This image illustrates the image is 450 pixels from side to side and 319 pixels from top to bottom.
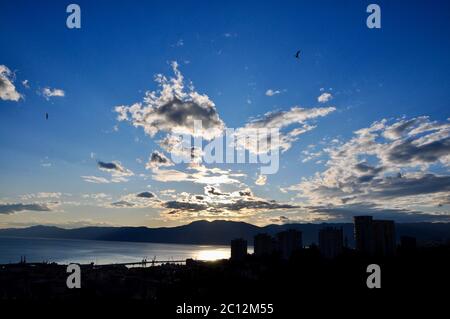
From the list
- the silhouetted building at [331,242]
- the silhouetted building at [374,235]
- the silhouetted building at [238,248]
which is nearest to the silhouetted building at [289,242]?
the silhouetted building at [331,242]

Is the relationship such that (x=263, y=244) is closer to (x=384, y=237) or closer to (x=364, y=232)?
(x=364, y=232)

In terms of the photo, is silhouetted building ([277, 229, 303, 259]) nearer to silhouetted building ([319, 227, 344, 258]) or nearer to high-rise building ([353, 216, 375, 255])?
silhouetted building ([319, 227, 344, 258])

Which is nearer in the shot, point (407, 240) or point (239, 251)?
point (407, 240)

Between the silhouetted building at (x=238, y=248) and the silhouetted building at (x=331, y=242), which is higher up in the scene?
the silhouetted building at (x=331, y=242)

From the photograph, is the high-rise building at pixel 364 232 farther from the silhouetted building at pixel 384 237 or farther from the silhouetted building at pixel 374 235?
the silhouetted building at pixel 384 237

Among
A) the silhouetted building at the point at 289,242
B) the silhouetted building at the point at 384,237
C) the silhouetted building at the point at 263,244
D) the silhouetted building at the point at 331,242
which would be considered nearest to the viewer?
the silhouetted building at the point at 384,237

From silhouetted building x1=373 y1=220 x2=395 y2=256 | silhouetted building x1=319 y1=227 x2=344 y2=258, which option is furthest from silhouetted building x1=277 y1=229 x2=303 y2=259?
silhouetted building x1=373 y1=220 x2=395 y2=256
